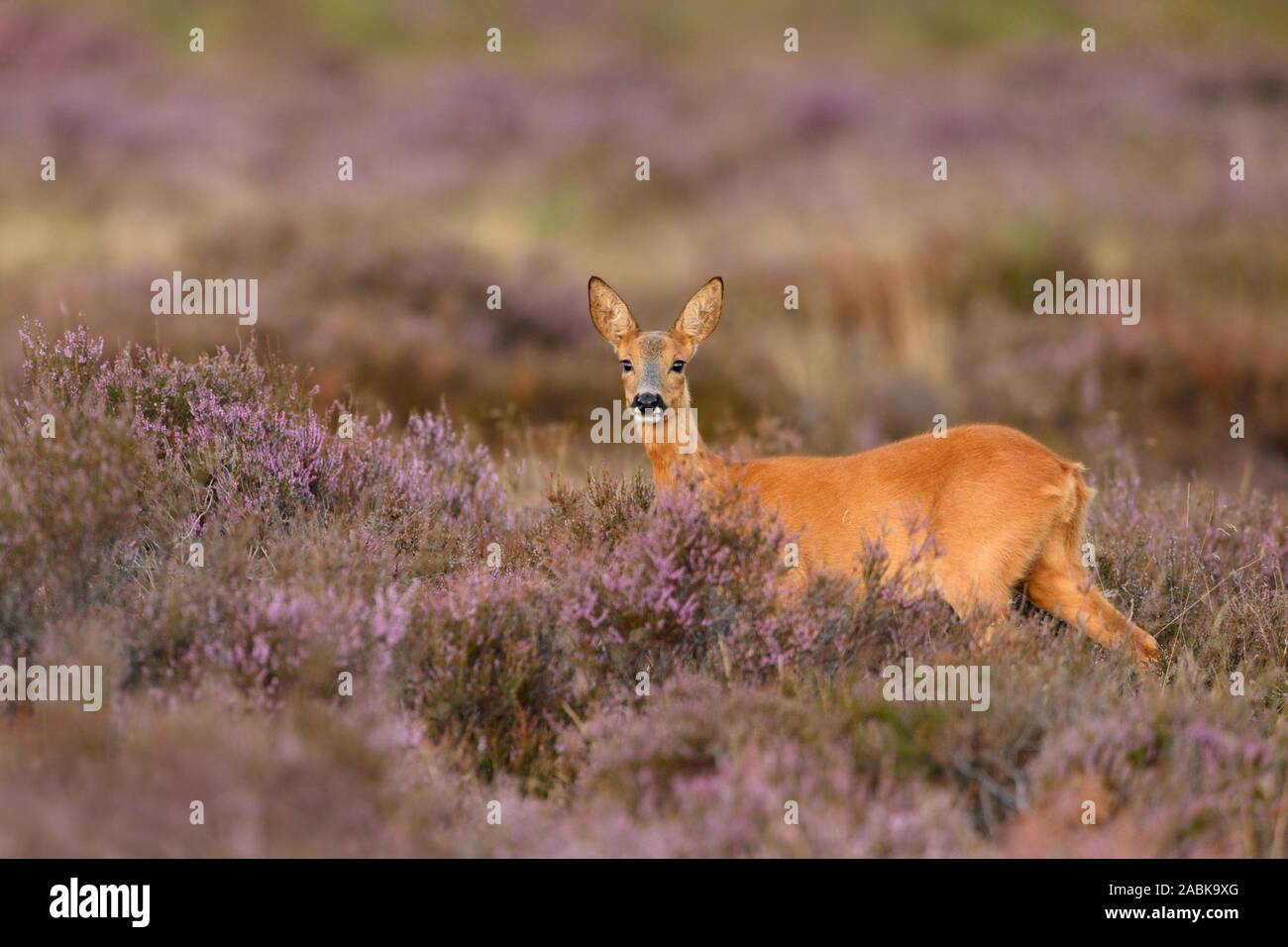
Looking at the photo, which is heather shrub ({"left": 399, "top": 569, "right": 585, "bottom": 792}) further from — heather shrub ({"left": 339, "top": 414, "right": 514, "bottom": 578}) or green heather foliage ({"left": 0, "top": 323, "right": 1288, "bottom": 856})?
heather shrub ({"left": 339, "top": 414, "right": 514, "bottom": 578})

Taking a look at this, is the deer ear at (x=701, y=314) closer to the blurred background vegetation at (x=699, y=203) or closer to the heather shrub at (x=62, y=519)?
the blurred background vegetation at (x=699, y=203)

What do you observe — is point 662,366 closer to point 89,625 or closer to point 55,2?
point 89,625

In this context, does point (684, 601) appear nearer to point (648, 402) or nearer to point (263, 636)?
point (648, 402)

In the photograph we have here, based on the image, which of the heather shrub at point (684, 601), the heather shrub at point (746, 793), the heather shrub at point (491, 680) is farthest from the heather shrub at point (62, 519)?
the heather shrub at point (746, 793)

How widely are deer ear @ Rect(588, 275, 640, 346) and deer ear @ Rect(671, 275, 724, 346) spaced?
0.23 metres

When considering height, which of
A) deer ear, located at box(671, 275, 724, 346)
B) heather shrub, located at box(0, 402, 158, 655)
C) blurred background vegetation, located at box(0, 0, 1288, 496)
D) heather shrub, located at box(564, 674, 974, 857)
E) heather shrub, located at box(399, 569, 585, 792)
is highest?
blurred background vegetation, located at box(0, 0, 1288, 496)

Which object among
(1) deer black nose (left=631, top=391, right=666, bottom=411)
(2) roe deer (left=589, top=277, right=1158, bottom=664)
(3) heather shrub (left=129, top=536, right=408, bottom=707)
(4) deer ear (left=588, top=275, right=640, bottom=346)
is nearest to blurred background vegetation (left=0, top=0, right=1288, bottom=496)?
(4) deer ear (left=588, top=275, right=640, bottom=346)

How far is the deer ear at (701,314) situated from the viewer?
743 centimetres

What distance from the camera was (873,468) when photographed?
22.5 feet

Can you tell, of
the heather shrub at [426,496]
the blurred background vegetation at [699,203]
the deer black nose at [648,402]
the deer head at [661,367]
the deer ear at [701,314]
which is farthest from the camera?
the blurred background vegetation at [699,203]

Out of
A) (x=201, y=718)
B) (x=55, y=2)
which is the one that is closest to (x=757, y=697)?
(x=201, y=718)

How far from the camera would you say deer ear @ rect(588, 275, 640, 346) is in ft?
24.5

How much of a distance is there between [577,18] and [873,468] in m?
32.5

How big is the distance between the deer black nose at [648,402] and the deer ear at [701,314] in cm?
51
